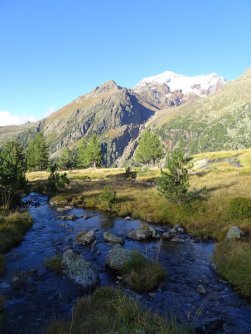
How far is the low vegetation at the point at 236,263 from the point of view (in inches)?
736

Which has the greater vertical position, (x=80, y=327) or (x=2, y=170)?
(x=2, y=170)

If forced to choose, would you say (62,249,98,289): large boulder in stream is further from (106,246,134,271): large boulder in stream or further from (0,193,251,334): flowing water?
(106,246,134,271): large boulder in stream

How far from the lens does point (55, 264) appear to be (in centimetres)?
2150

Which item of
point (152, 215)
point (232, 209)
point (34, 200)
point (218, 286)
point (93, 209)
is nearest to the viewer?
point (218, 286)

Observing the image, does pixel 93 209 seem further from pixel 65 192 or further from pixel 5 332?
pixel 5 332

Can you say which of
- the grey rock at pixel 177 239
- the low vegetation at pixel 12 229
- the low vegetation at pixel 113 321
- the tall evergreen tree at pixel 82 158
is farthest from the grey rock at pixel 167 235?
the tall evergreen tree at pixel 82 158

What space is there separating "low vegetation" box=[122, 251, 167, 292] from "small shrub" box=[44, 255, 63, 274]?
4.11 metres

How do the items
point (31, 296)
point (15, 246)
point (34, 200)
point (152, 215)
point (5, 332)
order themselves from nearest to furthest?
point (5, 332) < point (31, 296) < point (15, 246) < point (152, 215) < point (34, 200)

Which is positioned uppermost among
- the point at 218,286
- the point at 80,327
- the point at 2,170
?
the point at 2,170

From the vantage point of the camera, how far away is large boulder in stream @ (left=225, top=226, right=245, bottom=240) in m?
25.5

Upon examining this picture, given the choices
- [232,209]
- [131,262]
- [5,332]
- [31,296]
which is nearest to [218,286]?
[131,262]

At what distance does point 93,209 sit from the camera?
44.9 meters

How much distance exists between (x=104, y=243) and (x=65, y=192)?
29.6m

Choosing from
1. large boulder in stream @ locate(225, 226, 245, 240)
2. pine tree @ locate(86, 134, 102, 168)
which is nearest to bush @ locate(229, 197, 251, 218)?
large boulder in stream @ locate(225, 226, 245, 240)
